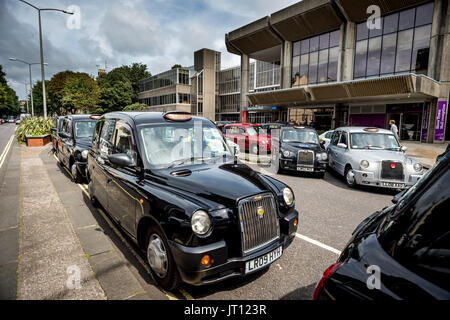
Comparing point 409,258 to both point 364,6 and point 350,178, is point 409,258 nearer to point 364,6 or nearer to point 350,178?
point 350,178

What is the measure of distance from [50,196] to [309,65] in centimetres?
3245

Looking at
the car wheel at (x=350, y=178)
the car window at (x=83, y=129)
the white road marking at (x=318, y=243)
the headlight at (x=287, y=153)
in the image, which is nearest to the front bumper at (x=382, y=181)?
the car wheel at (x=350, y=178)

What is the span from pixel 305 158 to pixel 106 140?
6.77m

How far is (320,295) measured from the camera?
1.52 meters

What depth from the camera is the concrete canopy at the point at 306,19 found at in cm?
2706

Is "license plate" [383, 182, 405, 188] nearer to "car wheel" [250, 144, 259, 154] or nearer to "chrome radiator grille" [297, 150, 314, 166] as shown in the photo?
"chrome radiator grille" [297, 150, 314, 166]

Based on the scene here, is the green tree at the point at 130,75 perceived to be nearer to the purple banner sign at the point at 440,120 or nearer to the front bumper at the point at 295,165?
the purple banner sign at the point at 440,120

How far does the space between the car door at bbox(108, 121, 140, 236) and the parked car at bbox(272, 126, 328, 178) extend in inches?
260

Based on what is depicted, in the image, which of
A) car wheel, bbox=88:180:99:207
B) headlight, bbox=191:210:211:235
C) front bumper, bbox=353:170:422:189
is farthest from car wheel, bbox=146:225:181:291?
front bumper, bbox=353:170:422:189

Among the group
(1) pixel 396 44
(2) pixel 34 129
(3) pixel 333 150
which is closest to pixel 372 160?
(3) pixel 333 150

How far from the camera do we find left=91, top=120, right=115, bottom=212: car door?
4406 millimetres

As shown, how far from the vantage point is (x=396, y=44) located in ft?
80.9

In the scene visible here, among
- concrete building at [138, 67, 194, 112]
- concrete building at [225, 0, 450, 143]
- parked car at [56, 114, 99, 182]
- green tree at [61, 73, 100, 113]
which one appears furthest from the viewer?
concrete building at [138, 67, 194, 112]
